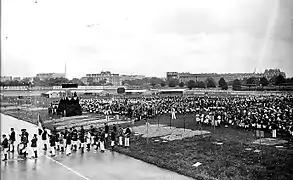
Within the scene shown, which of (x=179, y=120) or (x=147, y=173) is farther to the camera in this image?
(x=179, y=120)

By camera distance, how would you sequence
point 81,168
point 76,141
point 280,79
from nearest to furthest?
point 81,168 < point 76,141 < point 280,79

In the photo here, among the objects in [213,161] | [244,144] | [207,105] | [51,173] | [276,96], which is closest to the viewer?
[51,173]

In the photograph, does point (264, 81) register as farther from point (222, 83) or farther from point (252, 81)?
point (222, 83)

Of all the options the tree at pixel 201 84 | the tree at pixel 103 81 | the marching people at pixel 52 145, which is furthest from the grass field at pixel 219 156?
the tree at pixel 103 81

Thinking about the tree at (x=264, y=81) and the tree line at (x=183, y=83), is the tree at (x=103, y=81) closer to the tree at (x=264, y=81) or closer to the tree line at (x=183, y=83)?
the tree line at (x=183, y=83)

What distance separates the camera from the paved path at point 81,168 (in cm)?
875

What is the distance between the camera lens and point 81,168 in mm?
9711

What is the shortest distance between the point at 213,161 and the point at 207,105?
513 inches

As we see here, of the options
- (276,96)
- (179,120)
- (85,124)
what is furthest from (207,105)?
(85,124)

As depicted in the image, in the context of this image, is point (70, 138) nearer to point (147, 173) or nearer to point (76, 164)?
point (76, 164)

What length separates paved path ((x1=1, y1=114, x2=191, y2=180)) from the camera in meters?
8.75

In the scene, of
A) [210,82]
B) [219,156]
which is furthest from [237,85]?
[219,156]

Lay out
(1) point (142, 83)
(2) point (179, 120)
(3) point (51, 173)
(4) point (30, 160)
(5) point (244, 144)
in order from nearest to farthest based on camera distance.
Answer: (3) point (51, 173) < (4) point (30, 160) < (5) point (244, 144) < (2) point (179, 120) < (1) point (142, 83)

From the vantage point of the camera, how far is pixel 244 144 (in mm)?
11625
